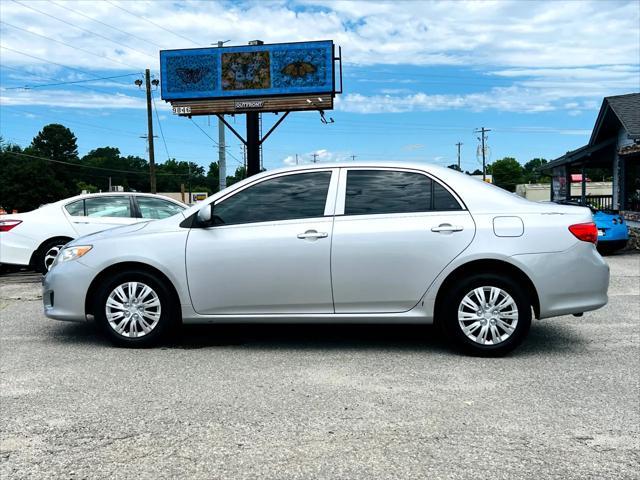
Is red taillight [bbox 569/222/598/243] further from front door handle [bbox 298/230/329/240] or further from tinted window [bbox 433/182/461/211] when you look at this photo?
front door handle [bbox 298/230/329/240]

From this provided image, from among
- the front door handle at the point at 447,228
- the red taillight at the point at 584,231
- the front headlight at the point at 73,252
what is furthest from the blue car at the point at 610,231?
the front headlight at the point at 73,252

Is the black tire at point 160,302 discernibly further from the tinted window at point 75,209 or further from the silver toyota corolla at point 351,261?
the tinted window at point 75,209

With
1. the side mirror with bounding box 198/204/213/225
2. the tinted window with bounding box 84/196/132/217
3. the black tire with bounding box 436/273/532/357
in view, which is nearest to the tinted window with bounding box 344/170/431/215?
the black tire with bounding box 436/273/532/357

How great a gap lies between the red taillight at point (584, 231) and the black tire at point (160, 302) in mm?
3523

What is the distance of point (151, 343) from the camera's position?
561 centimetres

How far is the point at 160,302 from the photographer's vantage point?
5543 millimetres

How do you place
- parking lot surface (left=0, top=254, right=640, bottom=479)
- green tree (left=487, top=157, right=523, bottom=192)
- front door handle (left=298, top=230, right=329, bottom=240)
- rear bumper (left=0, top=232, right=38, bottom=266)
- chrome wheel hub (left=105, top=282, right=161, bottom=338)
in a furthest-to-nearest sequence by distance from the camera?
1. green tree (left=487, top=157, right=523, bottom=192)
2. rear bumper (left=0, top=232, right=38, bottom=266)
3. chrome wheel hub (left=105, top=282, right=161, bottom=338)
4. front door handle (left=298, top=230, right=329, bottom=240)
5. parking lot surface (left=0, top=254, right=640, bottom=479)

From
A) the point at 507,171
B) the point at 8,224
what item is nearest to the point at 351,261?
the point at 8,224

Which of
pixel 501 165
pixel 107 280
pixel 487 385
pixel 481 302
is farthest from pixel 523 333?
pixel 501 165

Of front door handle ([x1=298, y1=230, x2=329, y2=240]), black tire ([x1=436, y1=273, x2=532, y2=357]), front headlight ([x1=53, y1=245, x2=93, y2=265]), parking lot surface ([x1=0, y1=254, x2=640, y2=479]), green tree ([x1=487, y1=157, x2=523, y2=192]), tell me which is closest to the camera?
parking lot surface ([x1=0, y1=254, x2=640, y2=479])

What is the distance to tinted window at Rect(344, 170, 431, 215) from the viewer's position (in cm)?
545

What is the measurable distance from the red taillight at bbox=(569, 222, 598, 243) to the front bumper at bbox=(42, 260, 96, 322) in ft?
14.0

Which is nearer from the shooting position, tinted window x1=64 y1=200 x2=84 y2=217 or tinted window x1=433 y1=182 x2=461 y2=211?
tinted window x1=433 y1=182 x2=461 y2=211

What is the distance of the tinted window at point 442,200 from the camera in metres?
5.41
